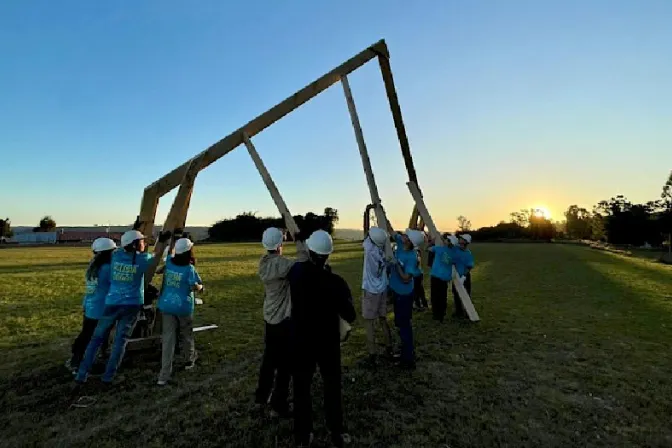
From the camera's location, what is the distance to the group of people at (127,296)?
5.80m

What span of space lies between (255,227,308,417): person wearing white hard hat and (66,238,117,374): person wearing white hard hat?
2729mm

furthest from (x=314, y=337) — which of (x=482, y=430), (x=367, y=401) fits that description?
(x=482, y=430)

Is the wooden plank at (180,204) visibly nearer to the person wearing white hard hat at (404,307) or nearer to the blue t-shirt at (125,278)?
the blue t-shirt at (125,278)

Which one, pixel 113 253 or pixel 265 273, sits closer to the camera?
pixel 265 273

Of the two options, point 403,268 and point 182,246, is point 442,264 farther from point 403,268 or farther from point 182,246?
point 182,246

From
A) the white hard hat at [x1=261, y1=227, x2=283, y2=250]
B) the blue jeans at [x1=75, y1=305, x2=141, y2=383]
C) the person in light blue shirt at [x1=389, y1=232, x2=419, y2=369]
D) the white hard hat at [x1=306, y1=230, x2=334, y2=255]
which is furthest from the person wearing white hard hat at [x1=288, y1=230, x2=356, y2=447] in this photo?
the blue jeans at [x1=75, y1=305, x2=141, y2=383]

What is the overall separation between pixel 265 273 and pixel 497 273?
1986 cm

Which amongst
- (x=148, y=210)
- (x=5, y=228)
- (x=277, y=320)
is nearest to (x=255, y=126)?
(x=148, y=210)

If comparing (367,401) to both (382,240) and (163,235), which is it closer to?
(382,240)

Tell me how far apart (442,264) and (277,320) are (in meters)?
6.01

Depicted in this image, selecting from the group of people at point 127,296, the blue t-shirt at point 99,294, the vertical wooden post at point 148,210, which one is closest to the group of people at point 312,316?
the group of people at point 127,296

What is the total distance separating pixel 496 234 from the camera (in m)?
78.9

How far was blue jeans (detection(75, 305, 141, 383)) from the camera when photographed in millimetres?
5738

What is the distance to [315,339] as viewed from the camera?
13.9ft
